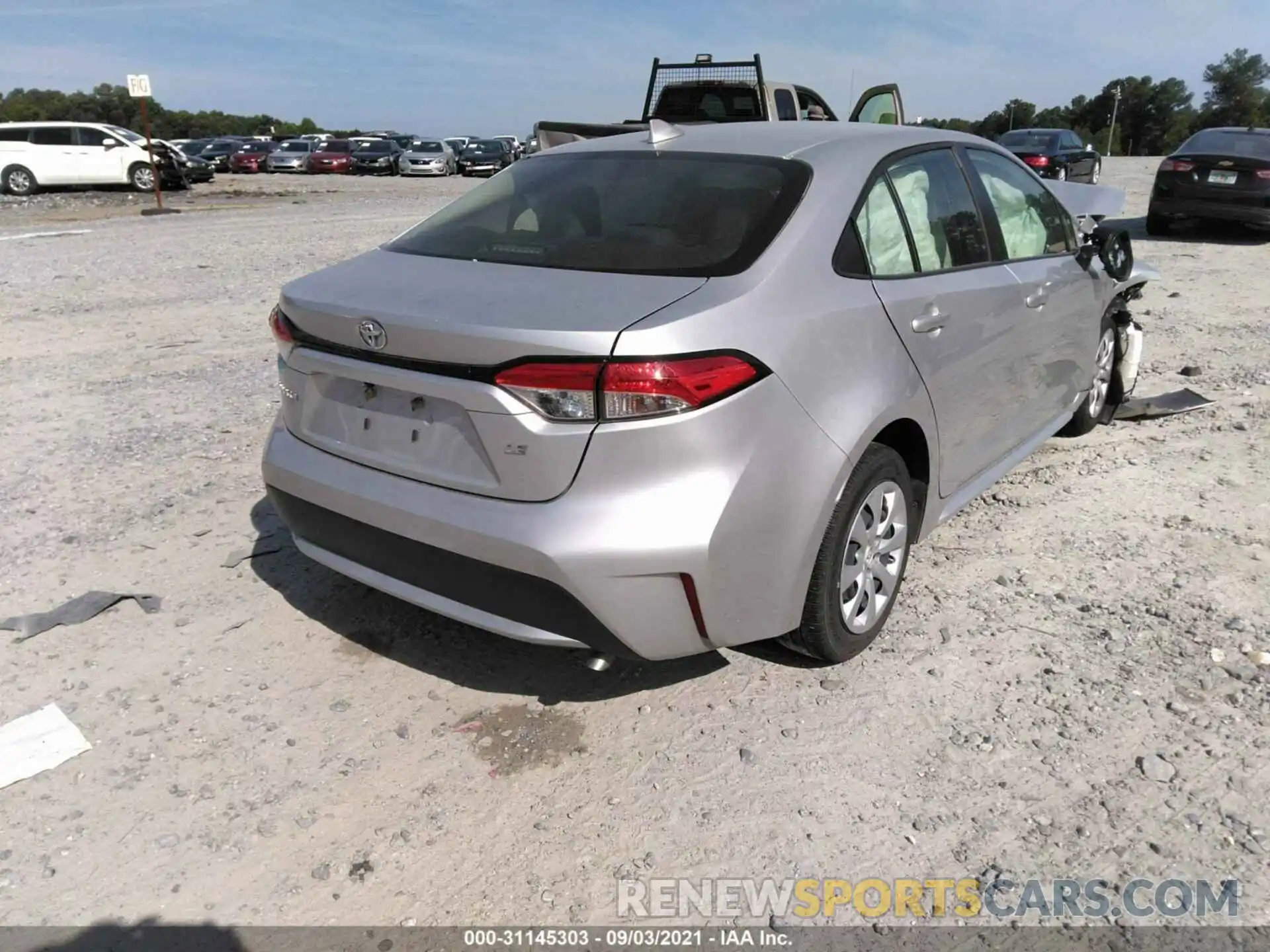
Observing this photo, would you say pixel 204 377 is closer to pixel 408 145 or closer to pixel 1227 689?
pixel 1227 689

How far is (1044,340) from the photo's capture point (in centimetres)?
411

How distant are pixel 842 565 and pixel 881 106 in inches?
428

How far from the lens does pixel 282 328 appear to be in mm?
3010

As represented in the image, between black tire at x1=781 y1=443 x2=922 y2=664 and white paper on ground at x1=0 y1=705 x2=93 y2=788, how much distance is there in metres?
2.18

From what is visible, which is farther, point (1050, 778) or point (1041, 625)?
point (1041, 625)

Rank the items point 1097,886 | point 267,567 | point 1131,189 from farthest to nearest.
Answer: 1. point 1131,189
2. point 267,567
3. point 1097,886

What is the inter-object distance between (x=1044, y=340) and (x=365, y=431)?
292 cm

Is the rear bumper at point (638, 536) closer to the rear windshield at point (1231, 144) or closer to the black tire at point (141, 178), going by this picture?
the rear windshield at point (1231, 144)

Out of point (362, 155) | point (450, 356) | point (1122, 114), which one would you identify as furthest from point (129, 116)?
point (450, 356)

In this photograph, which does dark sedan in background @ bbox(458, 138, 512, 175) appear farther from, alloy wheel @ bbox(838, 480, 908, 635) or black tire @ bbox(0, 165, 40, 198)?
alloy wheel @ bbox(838, 480, 908, 635)

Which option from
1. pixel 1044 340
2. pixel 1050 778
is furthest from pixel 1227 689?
pixel 1044 340

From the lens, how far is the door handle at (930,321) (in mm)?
3121
